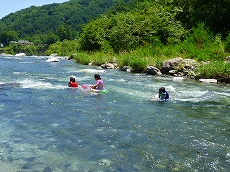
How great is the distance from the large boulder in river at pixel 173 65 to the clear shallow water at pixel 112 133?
9060mm

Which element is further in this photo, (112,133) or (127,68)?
(127,68)

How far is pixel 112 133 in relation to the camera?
283 inches

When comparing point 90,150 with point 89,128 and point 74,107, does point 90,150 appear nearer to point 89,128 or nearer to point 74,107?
point 89,128

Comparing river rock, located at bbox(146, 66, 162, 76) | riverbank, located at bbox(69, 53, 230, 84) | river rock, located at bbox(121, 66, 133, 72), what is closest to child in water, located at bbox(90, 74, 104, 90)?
riverbank, located at bbox(69, 53, 230, 84)

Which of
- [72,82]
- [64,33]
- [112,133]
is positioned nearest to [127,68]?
[72,82]

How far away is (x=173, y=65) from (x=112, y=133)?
50.5ft

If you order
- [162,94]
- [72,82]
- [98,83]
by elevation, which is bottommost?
[162,94]

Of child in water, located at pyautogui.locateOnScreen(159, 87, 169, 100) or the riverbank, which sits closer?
child in water, located at pyautogui.locateOnScreen(159, 87, 169, 100)

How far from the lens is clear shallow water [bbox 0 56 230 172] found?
5.45 meters

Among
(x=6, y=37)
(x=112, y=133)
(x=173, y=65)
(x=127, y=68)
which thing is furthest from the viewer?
(x=6, y=37)

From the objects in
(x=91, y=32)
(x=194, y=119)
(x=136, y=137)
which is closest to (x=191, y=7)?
(x=91, y=32)

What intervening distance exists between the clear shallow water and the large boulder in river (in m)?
9.06

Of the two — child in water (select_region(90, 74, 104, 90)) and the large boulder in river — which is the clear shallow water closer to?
child in water (select_region(90, 74, 104, 90))

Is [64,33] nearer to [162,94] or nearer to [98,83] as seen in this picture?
[98,83]
